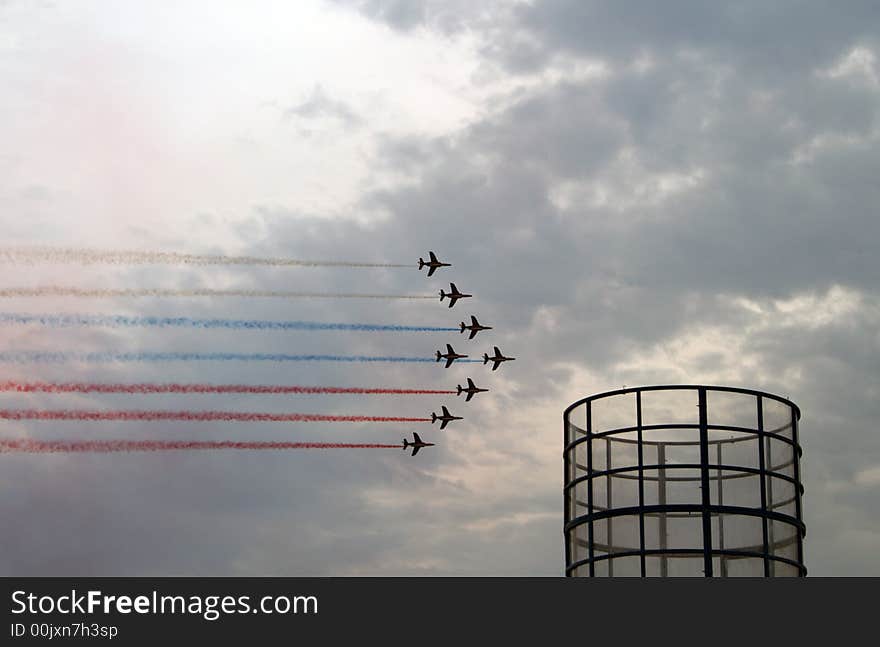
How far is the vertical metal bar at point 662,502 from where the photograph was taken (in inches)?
2311

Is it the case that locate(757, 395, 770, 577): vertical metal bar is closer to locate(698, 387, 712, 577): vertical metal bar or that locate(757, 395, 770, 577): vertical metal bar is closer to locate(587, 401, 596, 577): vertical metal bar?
locate(698, 387, 712, 577): vertical metal bar

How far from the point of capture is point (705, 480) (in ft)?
194

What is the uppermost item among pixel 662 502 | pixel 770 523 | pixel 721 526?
pixel 662 502

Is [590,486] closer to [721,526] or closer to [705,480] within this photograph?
[705,480]

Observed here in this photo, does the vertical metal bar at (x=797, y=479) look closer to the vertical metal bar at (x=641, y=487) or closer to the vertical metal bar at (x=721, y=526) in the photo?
the vertical metal bar at (x=721, y=526)

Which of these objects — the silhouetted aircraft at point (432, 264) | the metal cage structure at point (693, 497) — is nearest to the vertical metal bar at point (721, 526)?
the metal cage structure at point (693, 497)

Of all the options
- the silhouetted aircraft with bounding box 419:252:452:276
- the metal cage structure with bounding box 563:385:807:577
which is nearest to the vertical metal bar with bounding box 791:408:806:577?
the metal cage structure with bounding box 563:385:807:577

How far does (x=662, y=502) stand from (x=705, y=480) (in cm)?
164

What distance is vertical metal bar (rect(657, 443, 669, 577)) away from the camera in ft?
193

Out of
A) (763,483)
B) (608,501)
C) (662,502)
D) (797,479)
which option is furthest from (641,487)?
(797,479)

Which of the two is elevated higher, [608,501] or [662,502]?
[608,501]
